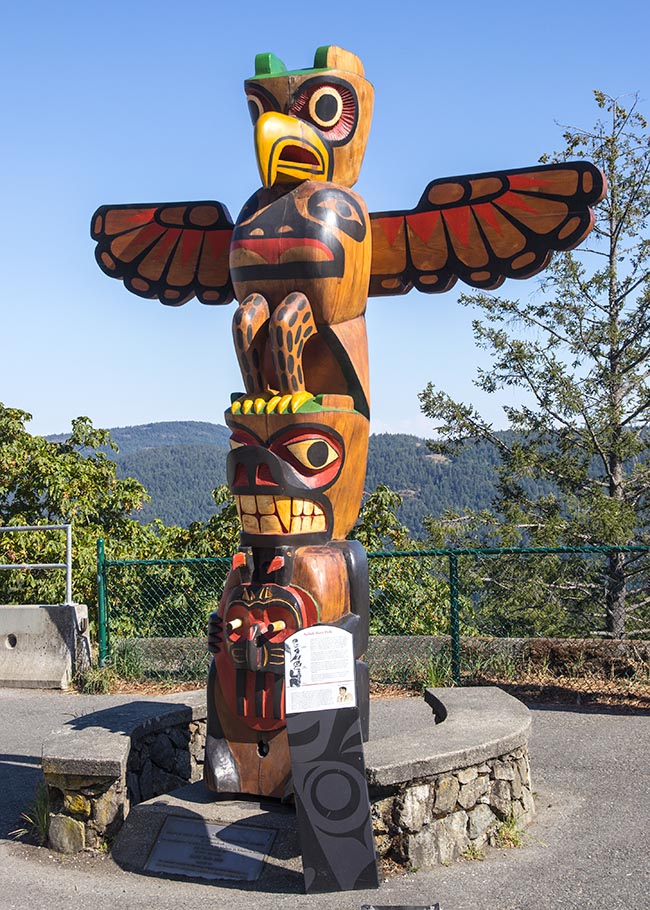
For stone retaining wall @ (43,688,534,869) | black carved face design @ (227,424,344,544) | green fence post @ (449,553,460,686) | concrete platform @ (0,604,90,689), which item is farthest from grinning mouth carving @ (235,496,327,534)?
concrete platform @ (0,604,90,689)

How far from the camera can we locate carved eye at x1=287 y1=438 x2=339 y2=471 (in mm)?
5449

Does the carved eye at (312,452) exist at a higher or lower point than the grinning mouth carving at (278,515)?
higher

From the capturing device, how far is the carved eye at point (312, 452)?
5.45 metres

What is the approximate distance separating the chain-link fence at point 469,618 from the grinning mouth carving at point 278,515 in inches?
143

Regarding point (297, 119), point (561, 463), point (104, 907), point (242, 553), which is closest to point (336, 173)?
point (297, 119)

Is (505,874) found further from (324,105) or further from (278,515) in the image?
(324,105)

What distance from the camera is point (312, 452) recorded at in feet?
17.9

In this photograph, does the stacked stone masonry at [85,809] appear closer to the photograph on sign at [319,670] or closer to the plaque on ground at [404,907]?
the photograph on sign at [319,670]

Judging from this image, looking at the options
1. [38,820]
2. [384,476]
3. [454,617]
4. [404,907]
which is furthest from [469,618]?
[384,476]

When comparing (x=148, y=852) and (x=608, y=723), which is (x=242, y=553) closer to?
(x=148, y=852)

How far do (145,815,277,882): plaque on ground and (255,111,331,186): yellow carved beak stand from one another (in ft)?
11.4

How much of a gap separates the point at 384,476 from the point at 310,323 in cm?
5561

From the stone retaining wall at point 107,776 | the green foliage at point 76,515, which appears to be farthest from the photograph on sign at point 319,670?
the green foliage at point 76,515

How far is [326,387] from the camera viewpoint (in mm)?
5824
